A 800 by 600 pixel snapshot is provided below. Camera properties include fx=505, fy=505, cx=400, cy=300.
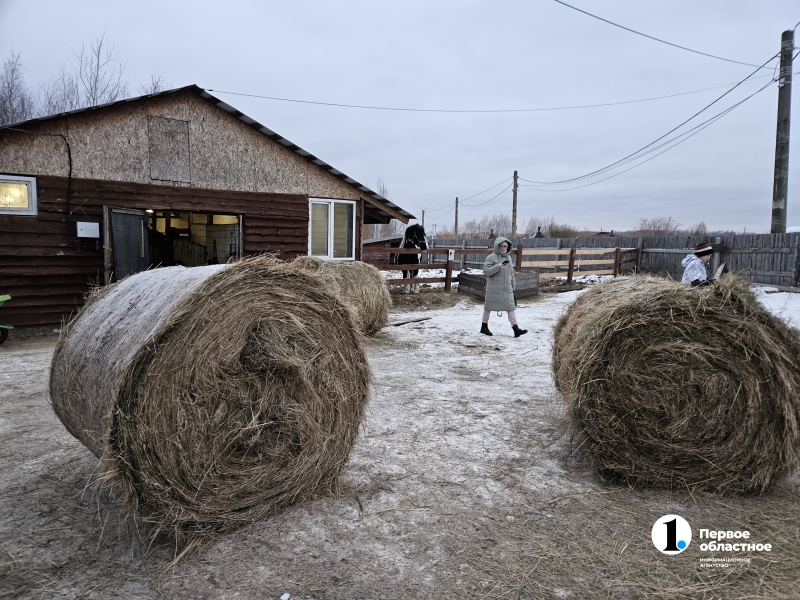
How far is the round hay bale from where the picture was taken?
8.30m

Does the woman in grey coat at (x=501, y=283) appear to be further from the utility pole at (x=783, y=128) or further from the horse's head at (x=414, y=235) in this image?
the utility pole at (x=783, y=128)

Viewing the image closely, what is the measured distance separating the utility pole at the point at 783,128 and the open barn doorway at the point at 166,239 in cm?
1179

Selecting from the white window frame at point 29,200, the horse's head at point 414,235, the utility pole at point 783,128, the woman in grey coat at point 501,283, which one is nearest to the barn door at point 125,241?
the white window frame at point 29,200

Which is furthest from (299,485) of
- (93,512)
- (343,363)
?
(93,512)

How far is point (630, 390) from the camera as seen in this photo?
328 cm

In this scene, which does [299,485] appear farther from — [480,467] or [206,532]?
[480,467]

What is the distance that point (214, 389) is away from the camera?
2.68 m

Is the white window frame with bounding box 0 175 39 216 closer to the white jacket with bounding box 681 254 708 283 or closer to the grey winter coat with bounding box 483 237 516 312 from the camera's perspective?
the grey winter coat with bounding box 483 237 516 312

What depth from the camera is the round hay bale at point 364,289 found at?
27.2ft

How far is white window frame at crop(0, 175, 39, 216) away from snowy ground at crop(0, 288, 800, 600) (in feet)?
16.6

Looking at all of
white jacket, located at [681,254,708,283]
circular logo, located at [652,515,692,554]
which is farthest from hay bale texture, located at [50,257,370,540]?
white jacket, located at [681,254,708,283]

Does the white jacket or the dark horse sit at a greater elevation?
the dark horse

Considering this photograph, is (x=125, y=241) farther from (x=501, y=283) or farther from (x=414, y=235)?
(x=414, y=235)

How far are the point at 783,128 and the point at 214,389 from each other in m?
13.4
